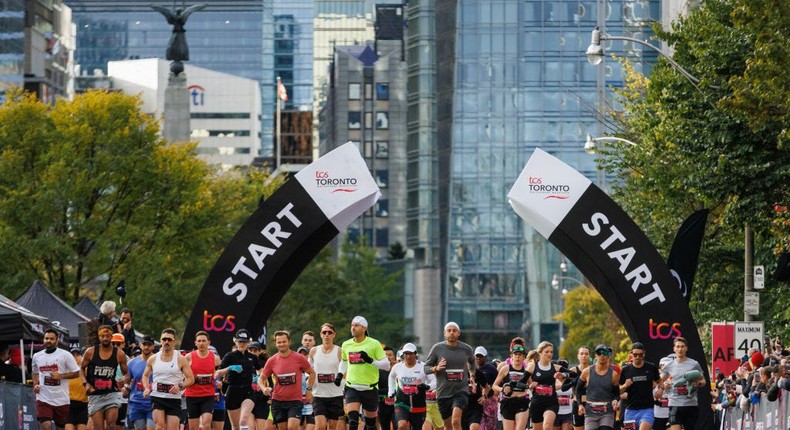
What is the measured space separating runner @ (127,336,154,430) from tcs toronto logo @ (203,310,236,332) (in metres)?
3.42

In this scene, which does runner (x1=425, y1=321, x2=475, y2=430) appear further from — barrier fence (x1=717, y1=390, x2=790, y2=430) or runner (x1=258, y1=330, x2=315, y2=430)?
barrier fence (x1=717, y1=390, x2=790, y2=430)

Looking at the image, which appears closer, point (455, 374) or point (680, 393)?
point (680, 393)

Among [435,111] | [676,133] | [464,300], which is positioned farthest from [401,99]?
[676,133]

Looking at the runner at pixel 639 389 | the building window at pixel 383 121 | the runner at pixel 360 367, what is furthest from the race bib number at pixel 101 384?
the building window at pixel 383 121

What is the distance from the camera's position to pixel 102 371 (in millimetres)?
26312

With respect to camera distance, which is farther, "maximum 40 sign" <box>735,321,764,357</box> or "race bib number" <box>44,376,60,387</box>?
"maximum 40 sign" <box>735,321,764,357</box>

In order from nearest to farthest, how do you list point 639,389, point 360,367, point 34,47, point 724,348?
point 639,389 → point 360,367 → point 724,348 → point 34,47

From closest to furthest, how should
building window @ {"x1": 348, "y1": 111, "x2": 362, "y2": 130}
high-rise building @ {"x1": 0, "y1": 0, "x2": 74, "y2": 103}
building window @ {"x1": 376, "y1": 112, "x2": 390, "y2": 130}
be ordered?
high-rise building @ {"x1": 0, "y1": 0, "x2": 74, "y2": 103} → building window @ {"x1": 376, "y1": 112, "x2": 390, "y2": 130} → building window @ {"x1": 348, "y1": 111, "x2": 362, "y2": 130}

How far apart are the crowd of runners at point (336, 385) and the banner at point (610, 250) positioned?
1856 millimetres

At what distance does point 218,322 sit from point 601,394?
720cm

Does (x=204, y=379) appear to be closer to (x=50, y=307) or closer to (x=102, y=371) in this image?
(x=102, y=371)

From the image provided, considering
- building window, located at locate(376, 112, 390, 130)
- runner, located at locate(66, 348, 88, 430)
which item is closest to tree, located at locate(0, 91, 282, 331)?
runner, located at locate(66, 348, 88, 430)

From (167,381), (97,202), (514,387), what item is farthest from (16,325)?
(97,202)

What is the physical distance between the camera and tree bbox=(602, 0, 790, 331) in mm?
29016
